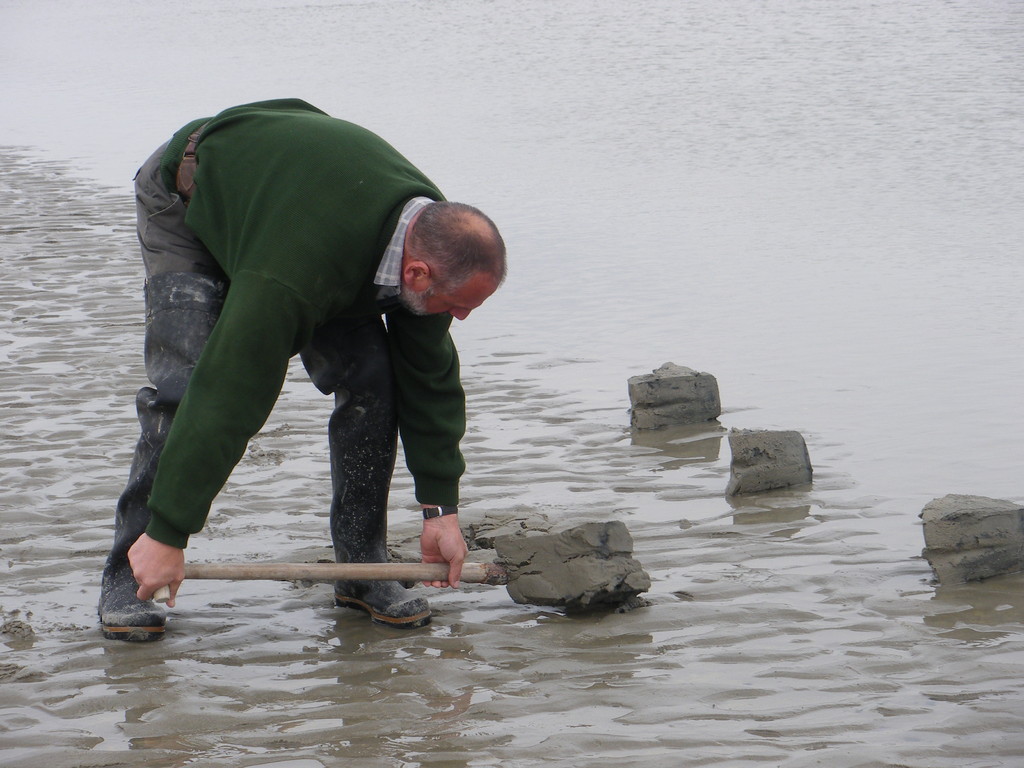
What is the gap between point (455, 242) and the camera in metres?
3.19

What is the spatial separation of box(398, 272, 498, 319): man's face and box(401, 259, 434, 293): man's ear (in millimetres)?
11

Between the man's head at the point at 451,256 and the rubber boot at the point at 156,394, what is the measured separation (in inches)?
28.3

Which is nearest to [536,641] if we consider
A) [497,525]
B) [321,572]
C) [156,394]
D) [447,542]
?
[447,542]

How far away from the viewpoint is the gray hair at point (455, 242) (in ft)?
10.4

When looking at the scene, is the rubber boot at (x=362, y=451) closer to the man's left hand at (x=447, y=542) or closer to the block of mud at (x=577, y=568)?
the man's left hand at (x=447, y=542)

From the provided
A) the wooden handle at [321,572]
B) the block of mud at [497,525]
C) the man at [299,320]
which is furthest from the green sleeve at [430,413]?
the block of mud at [497,525]

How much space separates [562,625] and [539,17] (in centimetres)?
3105

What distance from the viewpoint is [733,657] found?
3.54m

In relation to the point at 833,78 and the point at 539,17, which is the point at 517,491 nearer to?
the point at 833,78

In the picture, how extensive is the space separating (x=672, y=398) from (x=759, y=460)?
3.14ft

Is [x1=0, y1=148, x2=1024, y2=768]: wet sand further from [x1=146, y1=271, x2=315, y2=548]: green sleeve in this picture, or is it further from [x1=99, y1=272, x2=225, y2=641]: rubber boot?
[x1=146, y1=271, x2=315, y2=548]: green sleeve

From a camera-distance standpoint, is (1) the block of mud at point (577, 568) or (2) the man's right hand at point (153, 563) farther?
(1) the block of mud at point (577, 568)

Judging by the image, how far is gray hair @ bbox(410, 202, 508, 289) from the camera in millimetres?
3182

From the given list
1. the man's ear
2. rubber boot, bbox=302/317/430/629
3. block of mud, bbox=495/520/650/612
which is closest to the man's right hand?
rubber boot, bbox=302/317/430/629
